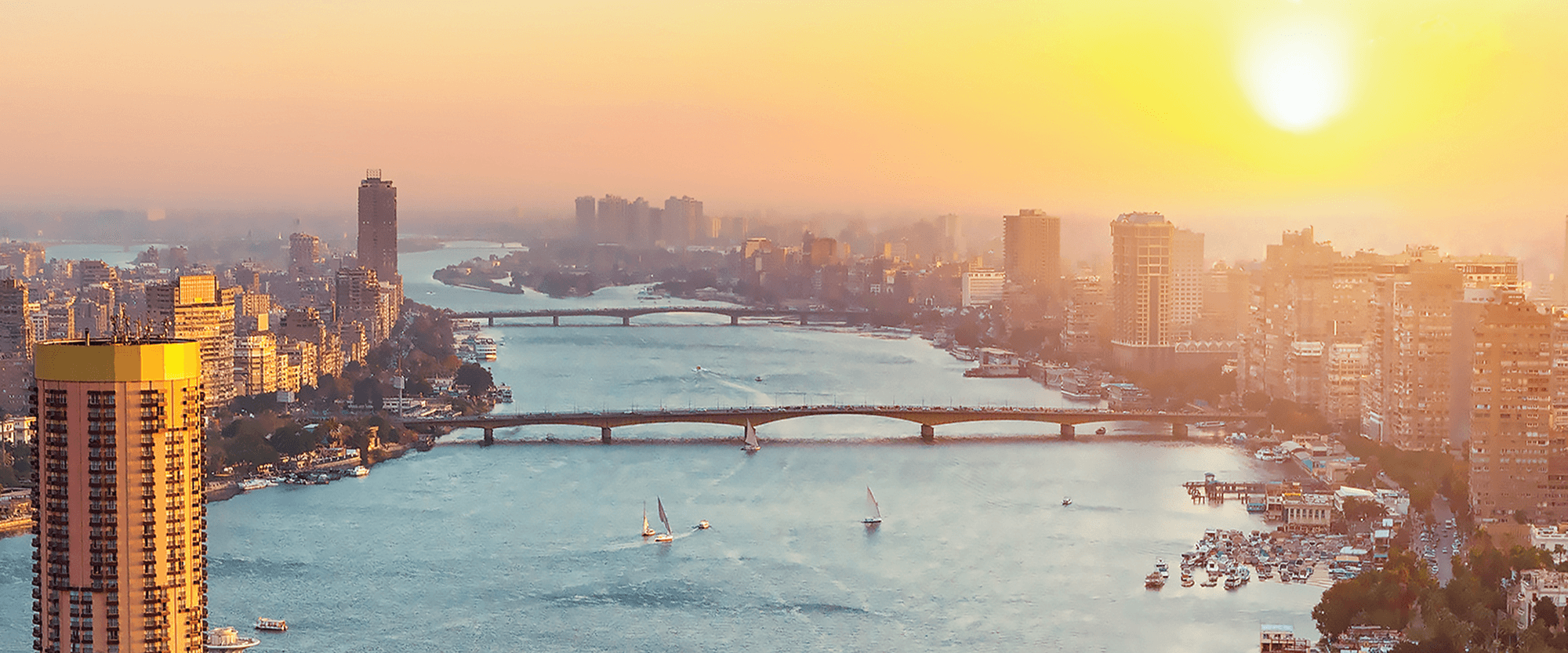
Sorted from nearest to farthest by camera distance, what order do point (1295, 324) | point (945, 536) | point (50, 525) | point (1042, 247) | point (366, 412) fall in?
point (50, 525) → point (945, 536) → point (366, 412) → point (1295, 324) → point (1042, 247)

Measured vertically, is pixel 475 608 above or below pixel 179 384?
below

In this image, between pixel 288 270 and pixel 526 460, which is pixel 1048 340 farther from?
pixel 288 270

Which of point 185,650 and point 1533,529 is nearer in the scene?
point 185,650

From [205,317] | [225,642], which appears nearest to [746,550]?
[225,642]

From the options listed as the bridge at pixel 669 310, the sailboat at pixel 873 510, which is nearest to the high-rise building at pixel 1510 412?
the sailboat at pixel 873 510

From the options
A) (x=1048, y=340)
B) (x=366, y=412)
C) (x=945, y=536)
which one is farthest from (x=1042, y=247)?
(x=945, y=536)

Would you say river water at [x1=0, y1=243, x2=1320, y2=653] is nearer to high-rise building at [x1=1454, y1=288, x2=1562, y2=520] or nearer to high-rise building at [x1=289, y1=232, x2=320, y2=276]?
high-rise building at [x1=1454, y1=288, x2=1562, y2=520]

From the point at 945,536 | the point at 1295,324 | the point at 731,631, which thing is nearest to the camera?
the point at 731,631
